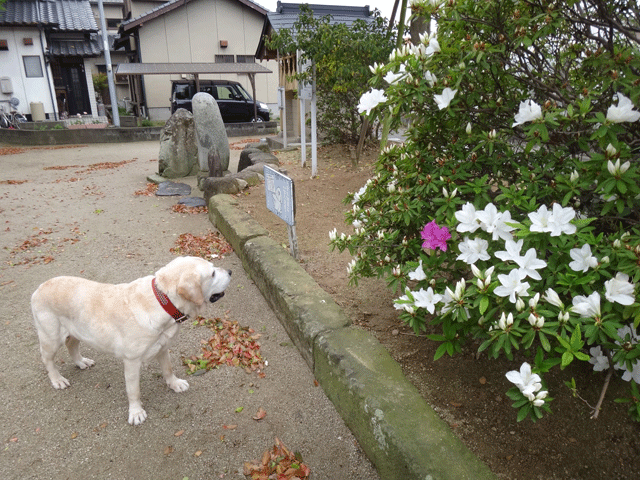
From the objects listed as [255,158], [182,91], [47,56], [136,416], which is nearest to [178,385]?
[136,416]

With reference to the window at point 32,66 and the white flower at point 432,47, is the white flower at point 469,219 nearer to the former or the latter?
the white flower at point 432,47

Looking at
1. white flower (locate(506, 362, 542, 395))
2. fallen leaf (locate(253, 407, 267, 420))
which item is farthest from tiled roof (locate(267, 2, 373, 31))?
white flower (locate(506, 362, 542, 395))

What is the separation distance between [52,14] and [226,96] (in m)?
10.8

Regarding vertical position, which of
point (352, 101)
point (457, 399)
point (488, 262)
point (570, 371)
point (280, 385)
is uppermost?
point (352, 101)

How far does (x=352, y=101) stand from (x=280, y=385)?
341 inches

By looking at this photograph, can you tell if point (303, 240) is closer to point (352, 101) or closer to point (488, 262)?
point (488, 262)

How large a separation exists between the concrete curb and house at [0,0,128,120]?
23778 millimetres

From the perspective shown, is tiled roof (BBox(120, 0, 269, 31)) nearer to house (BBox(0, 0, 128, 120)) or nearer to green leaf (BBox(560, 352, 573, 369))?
house (BBox(0, 0, 128, 120))

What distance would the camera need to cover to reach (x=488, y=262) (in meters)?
2.09

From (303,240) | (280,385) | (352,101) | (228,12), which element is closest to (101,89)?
(228,12)

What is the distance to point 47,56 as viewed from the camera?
2198 cm

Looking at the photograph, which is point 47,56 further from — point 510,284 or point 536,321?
point 536,321

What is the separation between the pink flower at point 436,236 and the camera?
88.6 inches

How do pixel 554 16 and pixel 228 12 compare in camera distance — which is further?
pixel 228 12
